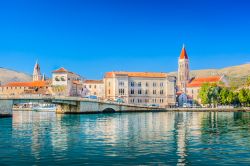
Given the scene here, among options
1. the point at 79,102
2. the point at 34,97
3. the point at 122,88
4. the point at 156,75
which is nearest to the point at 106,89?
the point at 122,88

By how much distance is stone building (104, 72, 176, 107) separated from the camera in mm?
151625

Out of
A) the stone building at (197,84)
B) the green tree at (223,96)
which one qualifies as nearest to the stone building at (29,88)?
the green tree at (223,96)

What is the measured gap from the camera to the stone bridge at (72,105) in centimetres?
9544

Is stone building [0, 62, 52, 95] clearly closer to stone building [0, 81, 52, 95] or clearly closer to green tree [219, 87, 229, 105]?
stone building [0, 81, 52, 95]

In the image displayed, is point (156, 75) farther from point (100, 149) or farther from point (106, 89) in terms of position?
point (100, 149)

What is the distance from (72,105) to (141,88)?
44734 millimetres

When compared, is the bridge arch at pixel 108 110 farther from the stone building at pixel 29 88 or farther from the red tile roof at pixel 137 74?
the stone building at pixel 29 88

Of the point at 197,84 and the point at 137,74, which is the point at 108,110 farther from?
the point at 197,84

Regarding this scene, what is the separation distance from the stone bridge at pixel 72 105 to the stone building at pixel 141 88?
19607 millimetres

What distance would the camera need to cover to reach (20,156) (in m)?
29.4

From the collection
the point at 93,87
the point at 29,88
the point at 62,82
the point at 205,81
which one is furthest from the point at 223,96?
the point at 29,88

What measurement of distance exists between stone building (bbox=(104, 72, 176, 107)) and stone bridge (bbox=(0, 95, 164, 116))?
772 inches

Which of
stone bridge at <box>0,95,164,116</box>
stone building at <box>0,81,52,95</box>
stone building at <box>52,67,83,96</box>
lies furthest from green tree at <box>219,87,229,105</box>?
stone building at <box>0,81,52,95</box>

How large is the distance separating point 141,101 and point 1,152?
413ft
